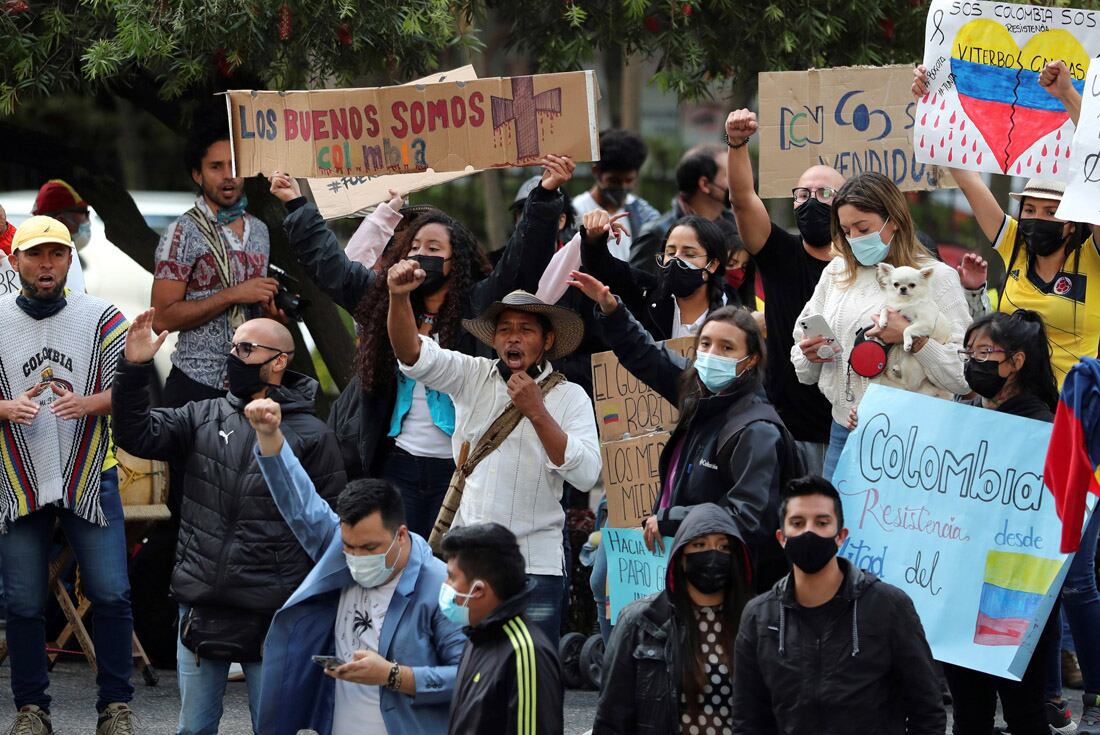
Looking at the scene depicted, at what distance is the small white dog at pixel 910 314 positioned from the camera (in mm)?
6684

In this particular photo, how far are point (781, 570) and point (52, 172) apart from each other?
5090 millimetres

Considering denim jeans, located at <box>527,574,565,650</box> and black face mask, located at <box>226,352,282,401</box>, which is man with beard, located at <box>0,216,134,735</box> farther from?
denim jeans, located at <box>527,574,565,650</box>

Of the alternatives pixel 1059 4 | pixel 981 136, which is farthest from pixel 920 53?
pixel 981 136

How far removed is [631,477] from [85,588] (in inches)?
88.4

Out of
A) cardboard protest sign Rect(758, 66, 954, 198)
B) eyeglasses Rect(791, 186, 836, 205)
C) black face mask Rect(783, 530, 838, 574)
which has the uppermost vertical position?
cardboard protest sign Rect(758, 66, 954, 198)

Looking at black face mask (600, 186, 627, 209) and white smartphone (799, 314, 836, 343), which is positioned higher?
black face mask (600, 186, 627, 209)

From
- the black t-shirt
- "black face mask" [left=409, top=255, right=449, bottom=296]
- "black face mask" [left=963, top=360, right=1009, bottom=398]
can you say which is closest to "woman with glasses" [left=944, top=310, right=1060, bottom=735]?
"black face mask" [left=963, top=360, right=1009, bottom=398]

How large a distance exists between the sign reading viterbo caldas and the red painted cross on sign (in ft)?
0.05

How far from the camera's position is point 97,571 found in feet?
23.8

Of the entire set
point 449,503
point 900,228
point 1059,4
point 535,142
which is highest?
point 1059,4

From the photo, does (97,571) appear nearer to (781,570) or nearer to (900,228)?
(781,570)

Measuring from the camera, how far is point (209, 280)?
8.15m

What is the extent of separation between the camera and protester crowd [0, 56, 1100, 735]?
548 cm

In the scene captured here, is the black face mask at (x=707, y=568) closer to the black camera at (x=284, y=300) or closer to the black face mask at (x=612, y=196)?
the black camera at (x=284, y=300)
